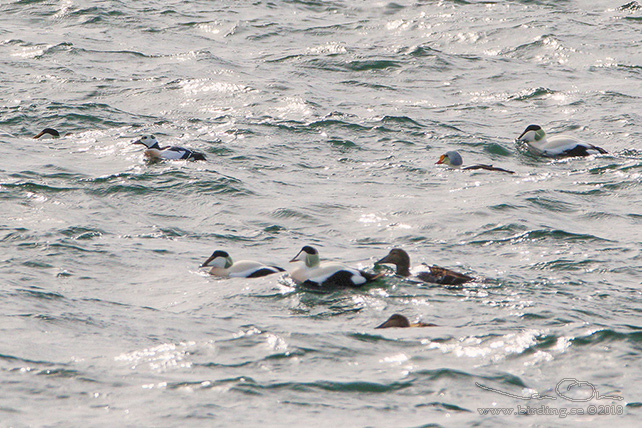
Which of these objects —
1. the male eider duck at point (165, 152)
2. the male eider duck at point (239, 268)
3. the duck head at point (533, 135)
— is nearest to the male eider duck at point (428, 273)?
the male eider duck at point (239, 268)

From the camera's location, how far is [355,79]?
20.5m

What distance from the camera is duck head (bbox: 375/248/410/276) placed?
10156 mm

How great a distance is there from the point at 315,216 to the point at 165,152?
2.96 meters

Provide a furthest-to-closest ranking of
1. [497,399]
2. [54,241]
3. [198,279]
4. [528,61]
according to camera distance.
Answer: [528,61], [54,241], [198,279], [497,399]

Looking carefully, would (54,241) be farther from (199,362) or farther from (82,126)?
(82,126)

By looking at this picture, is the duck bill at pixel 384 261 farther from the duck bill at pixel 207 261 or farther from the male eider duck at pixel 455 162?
the male eider duck at pixel 455 162

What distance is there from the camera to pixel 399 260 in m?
10.3

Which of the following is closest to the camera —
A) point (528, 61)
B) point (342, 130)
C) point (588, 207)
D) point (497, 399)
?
point (497, 399)

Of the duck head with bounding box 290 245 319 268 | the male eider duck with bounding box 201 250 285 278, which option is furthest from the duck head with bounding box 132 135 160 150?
the duck head with bounding box 290 245 319 268

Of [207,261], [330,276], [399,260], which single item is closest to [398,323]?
[330,276]

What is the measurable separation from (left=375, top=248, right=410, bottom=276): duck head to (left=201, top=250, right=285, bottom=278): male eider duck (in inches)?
44.1

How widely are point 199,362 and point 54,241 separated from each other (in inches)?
162

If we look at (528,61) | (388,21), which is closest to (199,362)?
(528,61)

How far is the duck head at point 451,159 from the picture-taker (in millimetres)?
14930
